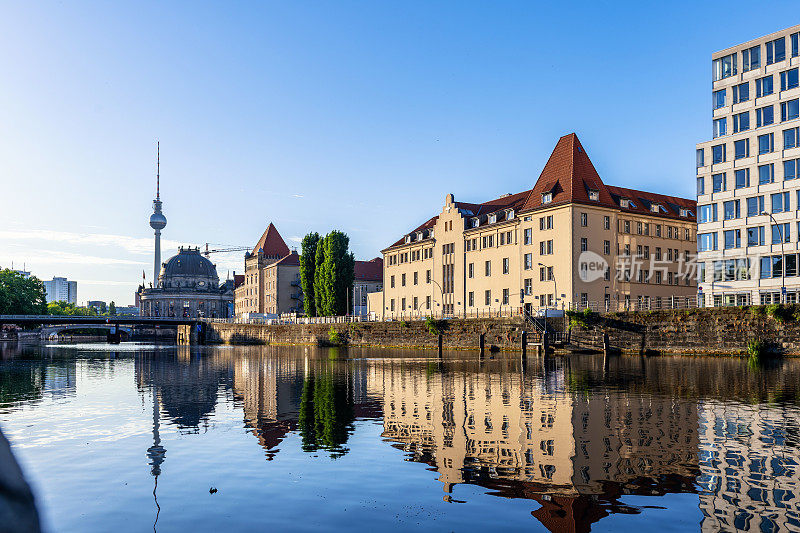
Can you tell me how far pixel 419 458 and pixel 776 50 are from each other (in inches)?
2722

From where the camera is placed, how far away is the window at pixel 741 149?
71.4 meters

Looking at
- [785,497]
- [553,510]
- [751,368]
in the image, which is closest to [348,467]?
[553,510]

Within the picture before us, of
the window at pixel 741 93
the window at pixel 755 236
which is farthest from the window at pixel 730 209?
the window at pixel 741 93

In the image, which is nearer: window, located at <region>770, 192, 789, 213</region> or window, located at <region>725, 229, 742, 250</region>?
window, located at <region>770, 192, 789, 213</region>

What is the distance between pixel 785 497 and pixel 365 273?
157660 millimetres

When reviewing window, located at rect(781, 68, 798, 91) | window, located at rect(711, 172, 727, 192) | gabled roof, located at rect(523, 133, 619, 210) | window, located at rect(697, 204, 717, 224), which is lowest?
window, located at rect(697, 204, 717, 224)

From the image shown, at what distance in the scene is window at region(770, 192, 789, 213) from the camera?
6762 cm

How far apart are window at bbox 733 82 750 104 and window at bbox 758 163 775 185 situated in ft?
25.1

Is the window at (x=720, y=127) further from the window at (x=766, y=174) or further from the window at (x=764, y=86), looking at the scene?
the window at (x=766, y=174)

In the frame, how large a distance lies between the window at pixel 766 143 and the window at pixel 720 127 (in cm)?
424

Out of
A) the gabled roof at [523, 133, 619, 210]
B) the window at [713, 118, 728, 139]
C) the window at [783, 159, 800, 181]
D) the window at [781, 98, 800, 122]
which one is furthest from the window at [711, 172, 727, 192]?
the gabled roof at [523, 133, 619, 210]

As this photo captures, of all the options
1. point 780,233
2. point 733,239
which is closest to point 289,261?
point 733,239

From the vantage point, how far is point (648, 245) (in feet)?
297

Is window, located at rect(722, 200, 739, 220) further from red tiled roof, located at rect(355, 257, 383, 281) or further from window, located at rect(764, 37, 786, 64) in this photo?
red tiled roof, located at rect(355, 257, 383, 281)
